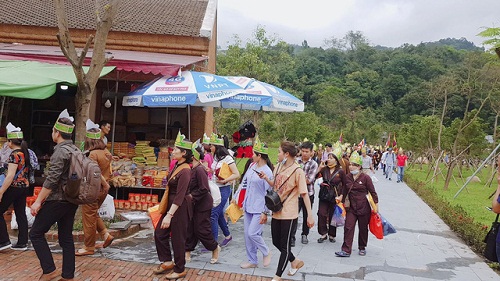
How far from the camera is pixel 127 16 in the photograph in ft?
46.1

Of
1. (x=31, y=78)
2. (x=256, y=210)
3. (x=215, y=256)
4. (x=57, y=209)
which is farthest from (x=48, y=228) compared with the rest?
(x=31, y=78)

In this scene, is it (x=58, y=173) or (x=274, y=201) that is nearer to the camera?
(x=58, y=173)

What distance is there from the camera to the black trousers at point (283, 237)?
5.56 meters

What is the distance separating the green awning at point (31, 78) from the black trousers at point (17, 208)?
2.38 meters

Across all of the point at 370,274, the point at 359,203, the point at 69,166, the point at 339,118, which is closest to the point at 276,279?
the point at 370,274

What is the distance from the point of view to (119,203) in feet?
31.3

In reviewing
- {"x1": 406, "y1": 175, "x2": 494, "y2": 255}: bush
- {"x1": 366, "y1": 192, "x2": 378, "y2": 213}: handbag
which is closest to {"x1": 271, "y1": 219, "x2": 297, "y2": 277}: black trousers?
{"x1": 366, "y1": 192, "x2": 378, "y2": 213}: handbag

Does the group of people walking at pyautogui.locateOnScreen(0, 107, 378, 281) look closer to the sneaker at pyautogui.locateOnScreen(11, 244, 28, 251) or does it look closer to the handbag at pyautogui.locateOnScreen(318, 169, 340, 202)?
the sneaker at pyautogui.locateOnScreen(11, 244, 28, 251)

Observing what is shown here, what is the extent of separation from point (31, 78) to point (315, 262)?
245 inches

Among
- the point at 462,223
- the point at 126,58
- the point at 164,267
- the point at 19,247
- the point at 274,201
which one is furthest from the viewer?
the point at 126,58

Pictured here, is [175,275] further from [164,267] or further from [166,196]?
[166,196]

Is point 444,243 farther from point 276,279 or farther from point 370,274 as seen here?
point 276,279

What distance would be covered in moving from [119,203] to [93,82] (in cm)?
307

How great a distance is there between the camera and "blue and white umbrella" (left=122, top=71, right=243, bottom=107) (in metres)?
9.02
